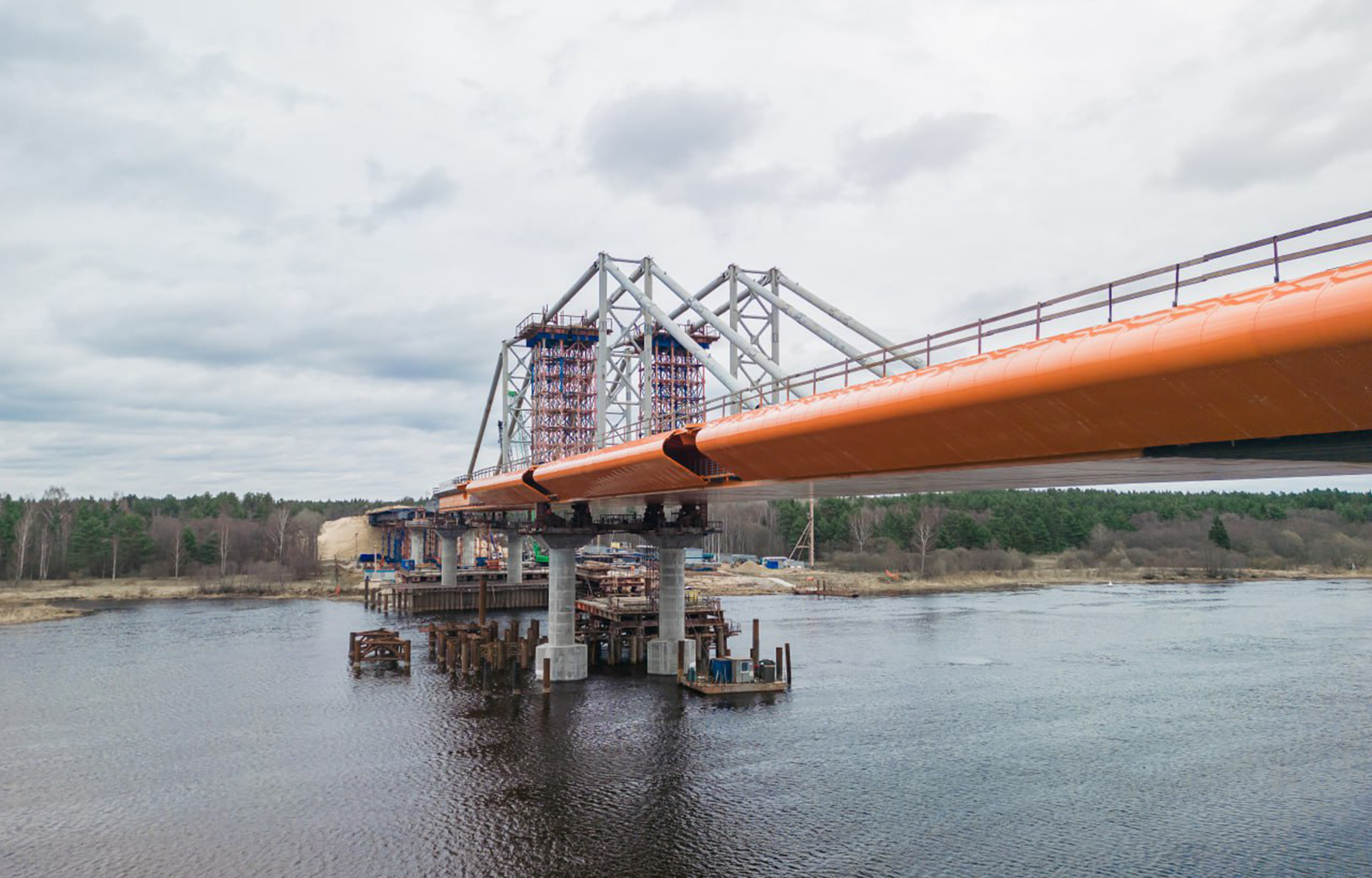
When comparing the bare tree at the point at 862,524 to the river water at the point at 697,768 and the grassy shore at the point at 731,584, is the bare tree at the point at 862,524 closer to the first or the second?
the grassy shore at the point at 731,584

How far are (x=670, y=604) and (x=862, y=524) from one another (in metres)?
102

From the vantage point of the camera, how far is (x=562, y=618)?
45250 mm

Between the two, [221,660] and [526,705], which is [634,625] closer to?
[526,705]

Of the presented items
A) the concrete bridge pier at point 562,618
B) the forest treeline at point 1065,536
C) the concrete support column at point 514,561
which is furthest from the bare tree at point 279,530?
the concrete bridge pier at point 562,618

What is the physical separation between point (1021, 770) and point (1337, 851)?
28.5 feet

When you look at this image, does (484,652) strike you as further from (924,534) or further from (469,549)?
(924,534)

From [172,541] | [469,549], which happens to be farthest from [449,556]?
[172,541]

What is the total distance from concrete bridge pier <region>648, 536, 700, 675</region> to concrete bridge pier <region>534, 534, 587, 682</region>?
398 cm

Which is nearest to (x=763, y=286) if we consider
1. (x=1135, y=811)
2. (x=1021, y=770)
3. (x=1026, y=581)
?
(x=1021, y=770)

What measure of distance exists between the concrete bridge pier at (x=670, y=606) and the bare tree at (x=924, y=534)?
266 feet

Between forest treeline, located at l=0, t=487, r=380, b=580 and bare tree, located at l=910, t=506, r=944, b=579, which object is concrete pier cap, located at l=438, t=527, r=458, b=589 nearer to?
forest treeline, located at l=0, t=487, r=380, b=580

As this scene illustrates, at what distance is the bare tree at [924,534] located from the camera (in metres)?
130

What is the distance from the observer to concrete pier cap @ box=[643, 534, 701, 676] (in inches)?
1815

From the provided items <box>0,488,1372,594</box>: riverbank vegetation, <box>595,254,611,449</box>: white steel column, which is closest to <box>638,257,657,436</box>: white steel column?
<box>595,254,611,449</box>: white steel column
